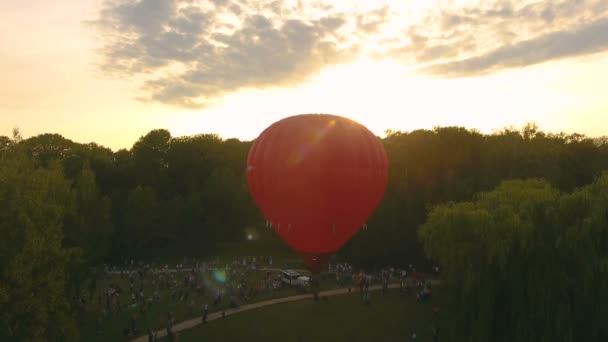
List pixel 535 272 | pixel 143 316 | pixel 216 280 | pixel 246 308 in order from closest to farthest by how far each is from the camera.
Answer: pixel 535 272, pixel 143 316, pixel 246 308, pixel 216 280

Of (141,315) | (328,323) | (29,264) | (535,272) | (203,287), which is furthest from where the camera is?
(203,287)

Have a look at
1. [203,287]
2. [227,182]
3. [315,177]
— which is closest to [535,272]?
[315,177]

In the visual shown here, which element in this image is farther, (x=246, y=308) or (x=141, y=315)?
(x=246, y=308)

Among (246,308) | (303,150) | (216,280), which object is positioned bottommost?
(246,308)

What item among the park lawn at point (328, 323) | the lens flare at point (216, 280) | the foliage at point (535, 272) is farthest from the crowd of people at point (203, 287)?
the foliage at point (535, 272)

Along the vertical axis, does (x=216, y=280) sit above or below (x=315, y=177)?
below

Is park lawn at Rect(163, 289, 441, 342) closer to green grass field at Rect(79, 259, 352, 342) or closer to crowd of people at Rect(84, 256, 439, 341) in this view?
crowd of people at Rect(84, 256, 439, 341)

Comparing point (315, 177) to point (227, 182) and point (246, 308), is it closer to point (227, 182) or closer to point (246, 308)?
point (246, 308)
